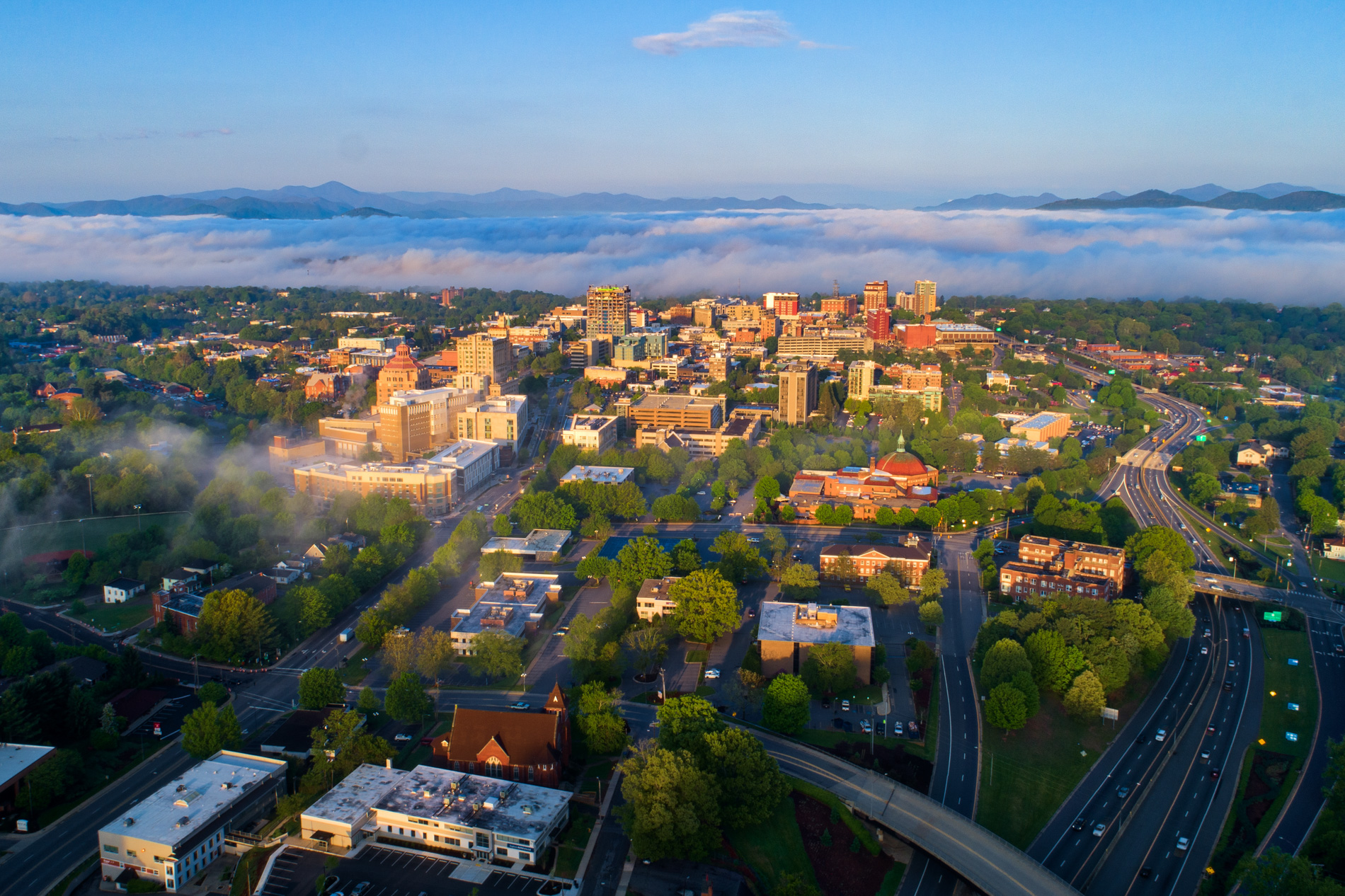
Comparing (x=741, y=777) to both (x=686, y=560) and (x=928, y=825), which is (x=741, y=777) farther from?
(x=686, y=560)

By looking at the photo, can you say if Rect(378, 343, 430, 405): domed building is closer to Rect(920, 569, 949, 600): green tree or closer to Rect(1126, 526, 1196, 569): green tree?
Rect(920, 569, 949, 600): green tree

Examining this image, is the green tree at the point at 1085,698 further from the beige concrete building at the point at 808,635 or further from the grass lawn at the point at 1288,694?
the beige concrete building at the point at 808,635

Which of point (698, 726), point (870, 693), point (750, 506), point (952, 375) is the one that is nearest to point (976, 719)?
point (870, 693)

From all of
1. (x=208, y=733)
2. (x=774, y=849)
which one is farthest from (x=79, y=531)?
(x=774, y=849)

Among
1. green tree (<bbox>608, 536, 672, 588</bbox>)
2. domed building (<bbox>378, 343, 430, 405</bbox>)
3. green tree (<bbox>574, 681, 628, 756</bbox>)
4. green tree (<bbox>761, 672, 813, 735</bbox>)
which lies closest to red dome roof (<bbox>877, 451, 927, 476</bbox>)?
green tree (<bbox>608, 536, 672, 588</bbox>)

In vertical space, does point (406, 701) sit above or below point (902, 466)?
below

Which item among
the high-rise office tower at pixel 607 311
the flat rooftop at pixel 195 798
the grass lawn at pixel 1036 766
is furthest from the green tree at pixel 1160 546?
the high-rise office tower at pixel 607 311

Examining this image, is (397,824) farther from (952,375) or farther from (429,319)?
(429,319)
